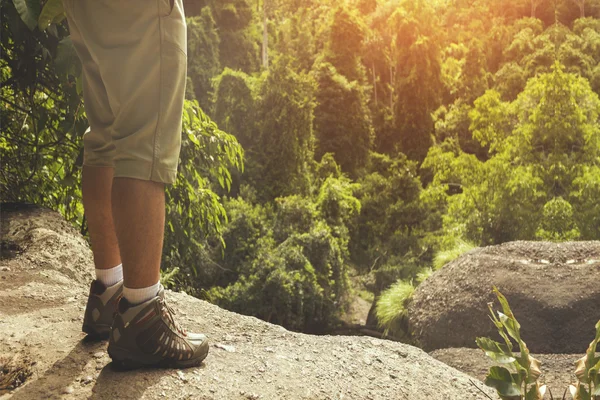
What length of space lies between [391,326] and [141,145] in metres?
9.78

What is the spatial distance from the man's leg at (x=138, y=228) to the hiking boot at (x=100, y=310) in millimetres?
256

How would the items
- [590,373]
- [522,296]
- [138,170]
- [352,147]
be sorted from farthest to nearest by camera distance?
[352,147]
[522,296]
[590,373]
[138,170]

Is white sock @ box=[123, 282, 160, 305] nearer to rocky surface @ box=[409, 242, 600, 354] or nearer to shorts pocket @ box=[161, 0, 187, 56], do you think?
shorts pocket @ box=[161, 0, 187, 56]

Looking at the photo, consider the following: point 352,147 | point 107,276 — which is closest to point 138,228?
point 107,276

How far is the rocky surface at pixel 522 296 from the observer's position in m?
8.62

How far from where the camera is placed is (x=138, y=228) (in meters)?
1.72

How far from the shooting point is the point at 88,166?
1.98 metres

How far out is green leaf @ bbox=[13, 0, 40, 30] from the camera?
2225 mm

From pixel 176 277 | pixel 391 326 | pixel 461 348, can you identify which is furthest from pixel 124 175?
pixel 391 326

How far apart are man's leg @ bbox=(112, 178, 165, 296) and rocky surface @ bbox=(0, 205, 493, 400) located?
27cm

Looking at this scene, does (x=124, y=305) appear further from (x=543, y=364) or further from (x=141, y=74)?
(x=543, y=364)

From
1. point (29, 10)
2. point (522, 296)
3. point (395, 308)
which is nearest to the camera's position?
point (29, 10)

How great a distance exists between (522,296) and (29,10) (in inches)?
Answer: 314

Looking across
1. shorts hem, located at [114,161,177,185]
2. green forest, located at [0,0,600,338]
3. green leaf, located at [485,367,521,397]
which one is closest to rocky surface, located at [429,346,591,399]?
green forest, located at [0,0,600,338]
